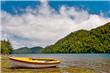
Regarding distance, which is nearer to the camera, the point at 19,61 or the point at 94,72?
the point at 94,72

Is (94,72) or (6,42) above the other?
(6,42)

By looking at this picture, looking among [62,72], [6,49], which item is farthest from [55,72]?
[6,49]

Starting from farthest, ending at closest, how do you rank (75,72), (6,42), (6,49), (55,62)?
(6,42) → (6,49) → (55,62) → (75,72)

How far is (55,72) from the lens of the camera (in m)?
35.5

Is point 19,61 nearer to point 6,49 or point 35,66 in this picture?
point 35,66

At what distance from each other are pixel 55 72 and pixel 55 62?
8146 mm

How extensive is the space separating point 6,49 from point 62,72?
13002 centimetres

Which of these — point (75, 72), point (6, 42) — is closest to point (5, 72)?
point (75, 72)

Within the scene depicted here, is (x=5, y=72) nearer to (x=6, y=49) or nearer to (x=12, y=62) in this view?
(x=12, y=62)

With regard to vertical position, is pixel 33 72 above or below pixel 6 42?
below

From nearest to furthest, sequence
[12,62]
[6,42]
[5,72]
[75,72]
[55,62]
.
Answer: [5,72], [75,72], [12,62], [55,62], [6,42]

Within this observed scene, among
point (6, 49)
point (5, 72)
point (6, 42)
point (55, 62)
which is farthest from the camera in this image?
point (6, 42)

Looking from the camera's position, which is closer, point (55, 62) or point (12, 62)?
point (12, 62)

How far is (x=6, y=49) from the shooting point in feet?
528
